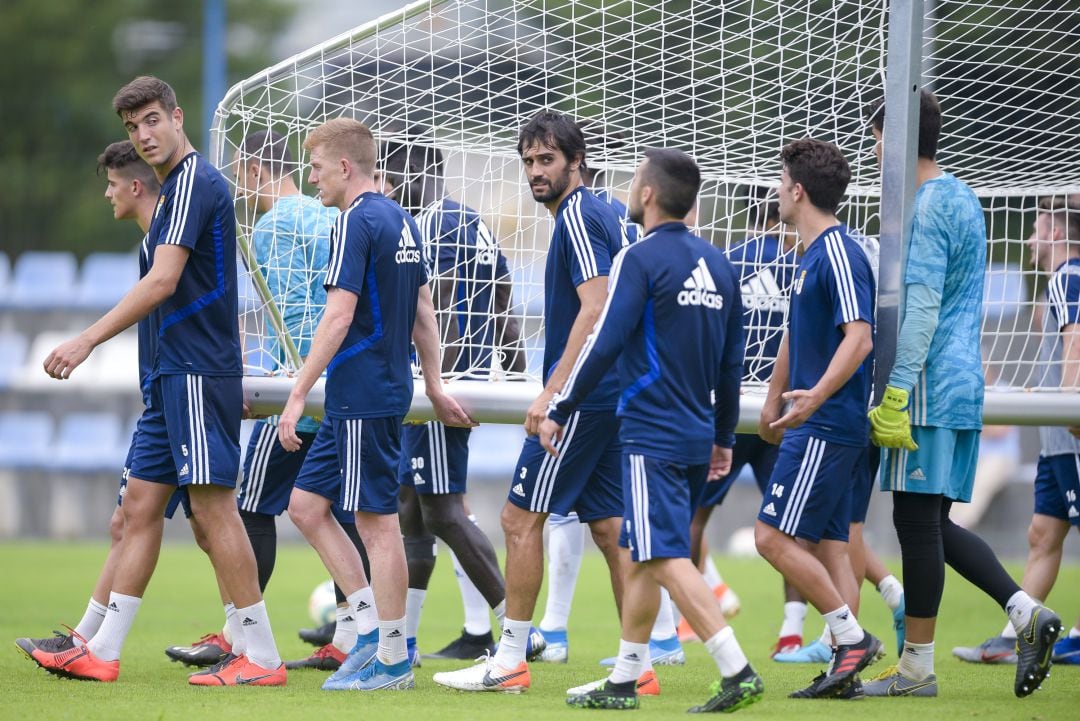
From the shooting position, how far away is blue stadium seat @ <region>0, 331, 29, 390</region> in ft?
58.9

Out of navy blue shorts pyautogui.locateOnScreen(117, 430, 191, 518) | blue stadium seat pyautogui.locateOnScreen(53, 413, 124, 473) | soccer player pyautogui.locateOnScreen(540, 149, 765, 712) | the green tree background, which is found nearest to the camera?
soccer player pyautogui.locateOnScreen(540, 149, 765, 712)

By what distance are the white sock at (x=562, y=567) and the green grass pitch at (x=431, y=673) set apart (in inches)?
11.1

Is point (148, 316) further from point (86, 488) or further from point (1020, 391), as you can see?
point (86, 488)

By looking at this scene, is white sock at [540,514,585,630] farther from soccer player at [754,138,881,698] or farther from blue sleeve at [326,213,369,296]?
blue sleeve at [326,213,369,296]

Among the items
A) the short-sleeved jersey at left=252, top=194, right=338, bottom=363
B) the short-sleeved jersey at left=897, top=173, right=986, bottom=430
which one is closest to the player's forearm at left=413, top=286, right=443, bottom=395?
the short-sleeved jersey at left=252, top=194, right=338, bottom=363

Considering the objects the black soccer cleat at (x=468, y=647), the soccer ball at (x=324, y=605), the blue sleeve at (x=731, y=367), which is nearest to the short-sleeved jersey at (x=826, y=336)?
the blue sleeve at (x=731, y=367)

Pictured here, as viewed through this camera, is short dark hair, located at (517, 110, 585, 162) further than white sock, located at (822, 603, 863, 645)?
Yes

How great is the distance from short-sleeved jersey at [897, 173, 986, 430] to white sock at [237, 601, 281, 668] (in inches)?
111

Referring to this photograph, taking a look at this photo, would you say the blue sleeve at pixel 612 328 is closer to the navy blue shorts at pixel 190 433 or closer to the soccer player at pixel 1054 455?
the navy blue shorts at pixel 190 433

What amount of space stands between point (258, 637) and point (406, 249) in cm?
173

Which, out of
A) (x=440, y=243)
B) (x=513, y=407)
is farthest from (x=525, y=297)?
(x=513, y=407)

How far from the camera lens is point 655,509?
5156 millimetres

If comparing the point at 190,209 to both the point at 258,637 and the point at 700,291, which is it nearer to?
the point at 258,637

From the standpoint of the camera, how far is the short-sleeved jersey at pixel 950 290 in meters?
5.83
